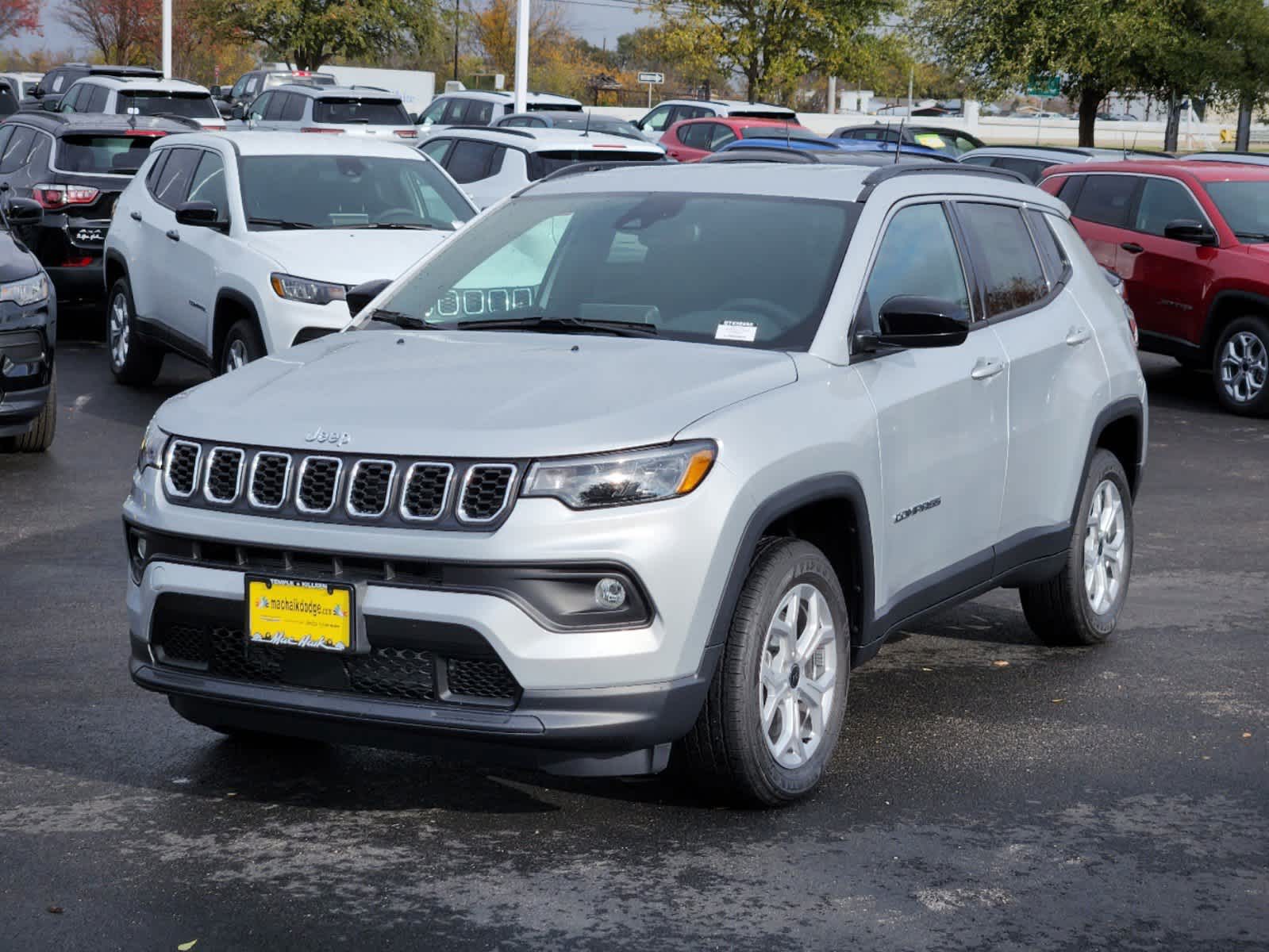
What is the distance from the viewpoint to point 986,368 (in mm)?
6098

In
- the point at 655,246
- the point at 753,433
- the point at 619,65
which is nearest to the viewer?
the point at 753,433

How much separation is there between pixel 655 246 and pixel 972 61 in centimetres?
3517

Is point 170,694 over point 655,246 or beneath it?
beneath

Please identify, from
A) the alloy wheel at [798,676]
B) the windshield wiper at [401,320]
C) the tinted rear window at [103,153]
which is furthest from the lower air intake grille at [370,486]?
the tinted rear window at [103,153]

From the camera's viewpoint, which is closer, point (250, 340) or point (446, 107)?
point (250, 340)

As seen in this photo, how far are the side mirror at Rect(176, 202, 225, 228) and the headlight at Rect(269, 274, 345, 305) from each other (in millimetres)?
886

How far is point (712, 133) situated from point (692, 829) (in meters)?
27.2

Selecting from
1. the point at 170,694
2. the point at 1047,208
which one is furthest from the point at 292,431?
the point at 1047,208

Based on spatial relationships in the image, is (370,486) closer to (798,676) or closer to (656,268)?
(798,676)

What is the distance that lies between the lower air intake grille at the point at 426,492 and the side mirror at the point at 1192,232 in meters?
11.1

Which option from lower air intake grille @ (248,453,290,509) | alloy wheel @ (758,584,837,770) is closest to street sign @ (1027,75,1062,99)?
alloy wheel @ (758,584,837,770)

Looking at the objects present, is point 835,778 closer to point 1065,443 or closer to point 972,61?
point 1065,443

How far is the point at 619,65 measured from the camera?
138625mm

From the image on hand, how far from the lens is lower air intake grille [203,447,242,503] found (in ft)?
15.7
